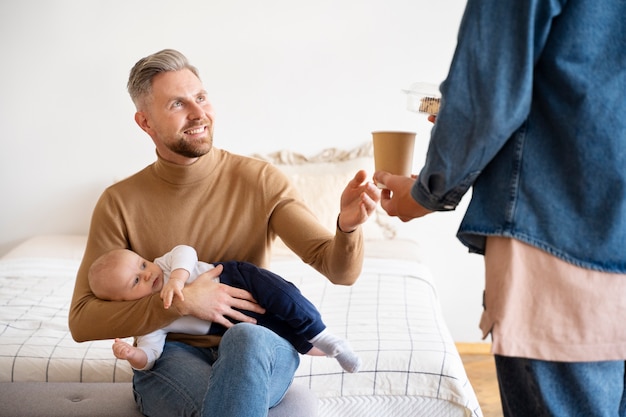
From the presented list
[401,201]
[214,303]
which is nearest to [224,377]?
[214,303]

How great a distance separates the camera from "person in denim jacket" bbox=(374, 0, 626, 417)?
3.33ft

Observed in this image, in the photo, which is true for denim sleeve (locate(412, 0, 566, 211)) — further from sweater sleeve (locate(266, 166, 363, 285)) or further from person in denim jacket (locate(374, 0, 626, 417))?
sweater sleeve (locate(266, 166, 363, 285))

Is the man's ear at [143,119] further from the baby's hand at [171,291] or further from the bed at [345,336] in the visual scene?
the bed at [345,336]

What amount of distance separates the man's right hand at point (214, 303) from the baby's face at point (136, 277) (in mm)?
132

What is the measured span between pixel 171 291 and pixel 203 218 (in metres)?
0.36

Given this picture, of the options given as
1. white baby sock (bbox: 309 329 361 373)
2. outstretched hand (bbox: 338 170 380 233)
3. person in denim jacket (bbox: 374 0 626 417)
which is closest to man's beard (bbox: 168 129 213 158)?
outstretched hand (bbox: 338 170 380 233)

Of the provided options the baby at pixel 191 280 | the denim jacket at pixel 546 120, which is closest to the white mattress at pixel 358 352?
the baby at pixel 191 280

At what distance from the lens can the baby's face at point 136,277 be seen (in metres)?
1.85

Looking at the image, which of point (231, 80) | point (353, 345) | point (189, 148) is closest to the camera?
point (189, 148)

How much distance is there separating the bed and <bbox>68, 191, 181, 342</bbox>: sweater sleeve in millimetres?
200

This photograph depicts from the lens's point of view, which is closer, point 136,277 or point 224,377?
point 224,377

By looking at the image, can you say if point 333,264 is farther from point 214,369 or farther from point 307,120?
point 307,120

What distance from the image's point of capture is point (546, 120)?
107 cm

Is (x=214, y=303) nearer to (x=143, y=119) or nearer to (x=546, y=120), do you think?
(x=143, y=119)
